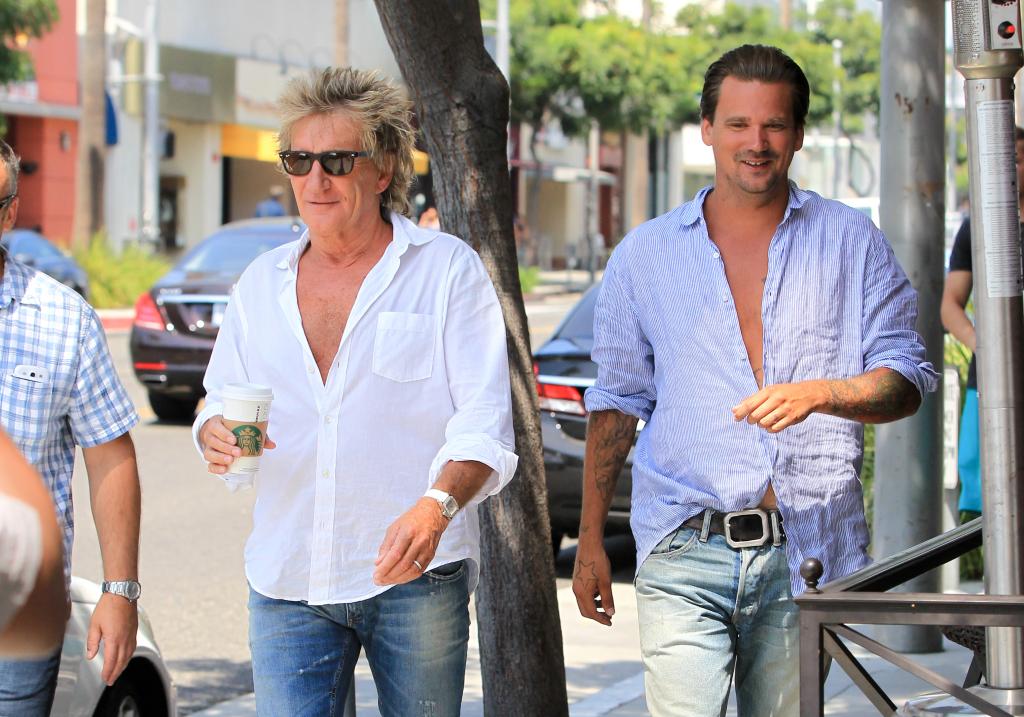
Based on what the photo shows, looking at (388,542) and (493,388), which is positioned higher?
(493,388)

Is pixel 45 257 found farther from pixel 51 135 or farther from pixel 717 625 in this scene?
pixel 717 625

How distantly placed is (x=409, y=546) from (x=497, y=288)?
166 cm

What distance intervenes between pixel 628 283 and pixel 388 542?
93 centimetres

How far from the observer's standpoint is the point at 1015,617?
2701 mm

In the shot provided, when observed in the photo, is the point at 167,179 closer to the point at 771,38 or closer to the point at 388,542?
the point at 771,38

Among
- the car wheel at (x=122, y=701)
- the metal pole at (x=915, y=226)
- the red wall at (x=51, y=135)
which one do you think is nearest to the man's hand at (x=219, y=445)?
the car wheel at (x=122, y=701)

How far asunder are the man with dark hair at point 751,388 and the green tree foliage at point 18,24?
22.1 metres

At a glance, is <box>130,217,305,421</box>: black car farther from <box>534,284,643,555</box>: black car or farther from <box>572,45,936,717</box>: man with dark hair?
<box>572,45,936,717</box>: man with dark hair

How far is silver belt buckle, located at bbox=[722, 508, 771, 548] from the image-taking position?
351 centimetres

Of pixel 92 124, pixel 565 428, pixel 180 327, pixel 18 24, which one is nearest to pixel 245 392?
pixel 565 428

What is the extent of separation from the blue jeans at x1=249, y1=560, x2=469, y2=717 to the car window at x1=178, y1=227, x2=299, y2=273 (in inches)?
422

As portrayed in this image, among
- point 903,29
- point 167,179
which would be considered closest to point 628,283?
point 903,29

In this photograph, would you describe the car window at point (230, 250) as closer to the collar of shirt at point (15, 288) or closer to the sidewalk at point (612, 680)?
the sidewalk at point (612, 680)

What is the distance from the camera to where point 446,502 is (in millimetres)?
3277
